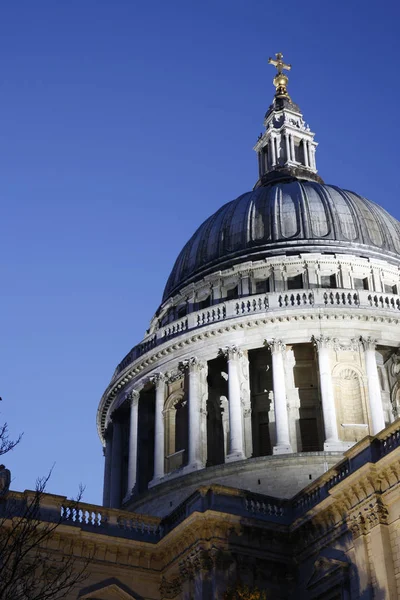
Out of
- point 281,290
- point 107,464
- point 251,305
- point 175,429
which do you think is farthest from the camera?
point 107,464

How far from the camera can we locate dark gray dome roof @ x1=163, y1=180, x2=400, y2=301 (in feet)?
167

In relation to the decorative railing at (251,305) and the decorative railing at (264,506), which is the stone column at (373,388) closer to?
the decorative railing at (251,305)

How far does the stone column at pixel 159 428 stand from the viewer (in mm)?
44844

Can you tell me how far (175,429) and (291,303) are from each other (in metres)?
8.45

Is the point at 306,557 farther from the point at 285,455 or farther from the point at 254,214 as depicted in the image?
the point at 254,214

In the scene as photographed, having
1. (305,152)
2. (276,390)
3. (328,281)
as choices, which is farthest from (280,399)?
(305,152)

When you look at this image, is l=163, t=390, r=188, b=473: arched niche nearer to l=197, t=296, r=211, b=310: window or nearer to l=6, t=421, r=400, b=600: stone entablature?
l=197, t=296, r=211, b=310: window

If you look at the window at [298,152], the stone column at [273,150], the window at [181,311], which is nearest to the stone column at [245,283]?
the window at [181,311]

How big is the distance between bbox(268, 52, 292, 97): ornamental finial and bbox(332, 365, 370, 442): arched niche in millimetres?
29139

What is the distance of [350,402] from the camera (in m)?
43.8

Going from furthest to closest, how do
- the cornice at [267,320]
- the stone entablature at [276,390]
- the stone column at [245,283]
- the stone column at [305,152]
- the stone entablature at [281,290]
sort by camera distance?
the stone column at [305,152], the stone column at [245,283], the stone entablature at [281,290], the cornice at [267,320], the stone entablature at [276,390]

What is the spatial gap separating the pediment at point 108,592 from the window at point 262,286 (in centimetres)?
2038

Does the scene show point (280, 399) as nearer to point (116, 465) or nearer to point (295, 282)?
point (295, 282)

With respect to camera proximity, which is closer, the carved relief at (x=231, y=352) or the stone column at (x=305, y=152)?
the carved relief at (x=231, y=352)
